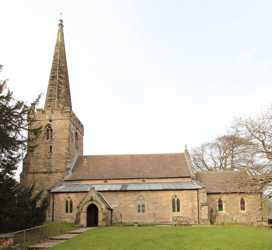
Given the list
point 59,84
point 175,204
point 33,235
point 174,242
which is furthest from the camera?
point 59,84

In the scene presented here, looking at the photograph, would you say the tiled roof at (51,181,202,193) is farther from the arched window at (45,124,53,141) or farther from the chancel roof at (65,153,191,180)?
the arched window at (45,124,53,141)

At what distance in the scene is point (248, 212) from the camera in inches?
1698

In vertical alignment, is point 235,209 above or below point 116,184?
below

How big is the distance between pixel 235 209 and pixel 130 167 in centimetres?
1340

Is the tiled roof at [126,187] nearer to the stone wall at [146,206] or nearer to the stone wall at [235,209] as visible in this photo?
the stone wall at [146,206]

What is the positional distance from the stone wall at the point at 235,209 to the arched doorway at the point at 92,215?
13338 mm

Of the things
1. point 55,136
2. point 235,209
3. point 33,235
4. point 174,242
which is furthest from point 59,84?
point 174,242

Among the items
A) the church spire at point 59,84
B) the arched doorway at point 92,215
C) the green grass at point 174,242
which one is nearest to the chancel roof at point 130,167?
the arched doorway at point 92,215

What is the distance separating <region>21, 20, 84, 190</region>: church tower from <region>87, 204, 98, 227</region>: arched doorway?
624cm

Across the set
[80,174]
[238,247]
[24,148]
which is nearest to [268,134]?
[238,247]

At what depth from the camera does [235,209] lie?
43.2 meters

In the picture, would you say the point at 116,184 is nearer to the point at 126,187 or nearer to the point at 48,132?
the point at 126,187

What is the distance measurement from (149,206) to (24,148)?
21707 mm

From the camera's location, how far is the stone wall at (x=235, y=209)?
42875 mm
